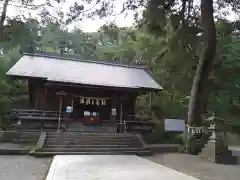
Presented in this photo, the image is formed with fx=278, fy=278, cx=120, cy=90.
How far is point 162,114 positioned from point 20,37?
57.5 feet

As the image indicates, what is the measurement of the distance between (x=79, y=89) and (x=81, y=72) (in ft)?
5.61

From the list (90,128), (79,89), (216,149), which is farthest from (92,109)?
(216,149)

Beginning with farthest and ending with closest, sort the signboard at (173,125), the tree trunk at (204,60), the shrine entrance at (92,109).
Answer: the shrine entrance at (92,109) < the signboard at (173,125) < the tree trunk at (204,60)

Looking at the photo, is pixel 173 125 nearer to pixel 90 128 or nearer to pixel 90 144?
pixel 90 128

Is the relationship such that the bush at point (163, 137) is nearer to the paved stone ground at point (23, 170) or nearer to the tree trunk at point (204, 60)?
the tree trunk at point (204, 60)

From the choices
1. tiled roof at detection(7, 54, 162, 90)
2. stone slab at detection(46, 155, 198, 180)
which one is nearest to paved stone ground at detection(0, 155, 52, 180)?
stone slab at detection(46, 155, 198, 180)

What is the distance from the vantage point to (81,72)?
19.3 metres

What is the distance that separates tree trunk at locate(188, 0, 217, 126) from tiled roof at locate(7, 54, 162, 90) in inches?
345

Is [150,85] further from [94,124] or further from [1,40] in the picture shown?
[1,40]

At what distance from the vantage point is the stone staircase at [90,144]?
12.1 m

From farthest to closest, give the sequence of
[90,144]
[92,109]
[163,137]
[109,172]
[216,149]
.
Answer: [92,109], [163,137], [90,144], [216,149], [109,172]

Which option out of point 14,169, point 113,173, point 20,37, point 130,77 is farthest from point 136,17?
point 130,77

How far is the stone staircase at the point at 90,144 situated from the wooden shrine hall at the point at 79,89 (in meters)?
2.91

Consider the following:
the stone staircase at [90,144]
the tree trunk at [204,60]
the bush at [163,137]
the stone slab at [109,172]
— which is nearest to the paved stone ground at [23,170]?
the stone slab at [109,172]
